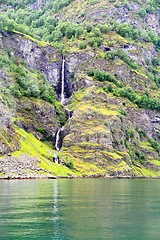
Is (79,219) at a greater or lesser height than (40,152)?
lesser

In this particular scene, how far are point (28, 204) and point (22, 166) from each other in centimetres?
9441

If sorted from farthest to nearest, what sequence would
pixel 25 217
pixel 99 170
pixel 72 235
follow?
pixel 99 170, pixel 25 217, pixel 72 235

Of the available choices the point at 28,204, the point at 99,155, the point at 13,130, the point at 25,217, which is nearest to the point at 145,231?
the point at 25,217

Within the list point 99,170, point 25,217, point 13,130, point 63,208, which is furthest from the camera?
point 99,170

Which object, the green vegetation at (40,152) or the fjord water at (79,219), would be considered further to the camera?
the green vegetation at (40,152)

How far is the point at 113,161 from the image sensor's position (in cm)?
19725

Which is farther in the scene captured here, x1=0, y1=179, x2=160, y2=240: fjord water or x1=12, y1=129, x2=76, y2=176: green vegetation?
x1=12, y1=129, x2=76, y2=176: green vegetation

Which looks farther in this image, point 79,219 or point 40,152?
point 40,152

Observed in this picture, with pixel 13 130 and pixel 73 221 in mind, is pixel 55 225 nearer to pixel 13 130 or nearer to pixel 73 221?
pixel 73 221

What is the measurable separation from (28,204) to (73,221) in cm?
1717

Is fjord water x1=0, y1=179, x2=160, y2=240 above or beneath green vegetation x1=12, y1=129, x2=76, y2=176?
beneath

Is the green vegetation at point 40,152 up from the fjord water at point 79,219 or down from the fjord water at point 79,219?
up

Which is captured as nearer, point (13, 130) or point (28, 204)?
point (28, 204)

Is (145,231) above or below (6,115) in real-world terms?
below
